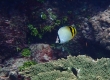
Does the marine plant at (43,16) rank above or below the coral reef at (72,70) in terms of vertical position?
above

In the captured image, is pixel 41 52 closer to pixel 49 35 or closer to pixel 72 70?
pixel 49 35

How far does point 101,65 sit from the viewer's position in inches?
214

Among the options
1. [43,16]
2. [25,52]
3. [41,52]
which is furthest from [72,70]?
[43,16]

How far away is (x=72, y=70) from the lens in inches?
210

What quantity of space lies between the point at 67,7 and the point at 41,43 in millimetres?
1699

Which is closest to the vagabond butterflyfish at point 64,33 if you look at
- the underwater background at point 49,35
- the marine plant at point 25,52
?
the underwater background at point 49,35

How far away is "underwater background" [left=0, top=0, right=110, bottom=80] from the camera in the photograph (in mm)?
5645

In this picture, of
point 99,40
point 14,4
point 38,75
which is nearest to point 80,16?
point 99,40

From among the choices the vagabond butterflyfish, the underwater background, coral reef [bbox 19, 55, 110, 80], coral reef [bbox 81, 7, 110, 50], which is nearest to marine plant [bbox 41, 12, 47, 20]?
the underwater background

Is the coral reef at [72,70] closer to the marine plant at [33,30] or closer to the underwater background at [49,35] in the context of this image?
the underwater background at [49,35]

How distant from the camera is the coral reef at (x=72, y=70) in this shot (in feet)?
16.2

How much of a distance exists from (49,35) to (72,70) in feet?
6.90

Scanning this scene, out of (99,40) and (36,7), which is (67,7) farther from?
(99,40)

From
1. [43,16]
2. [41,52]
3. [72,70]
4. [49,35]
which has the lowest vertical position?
[72,70]
